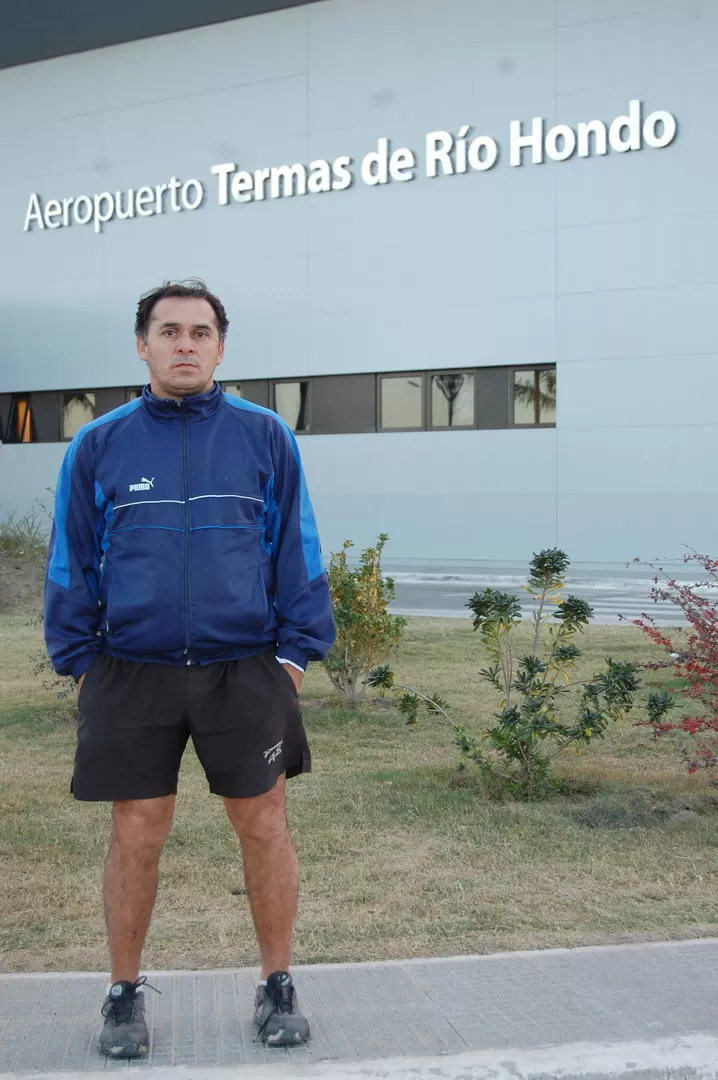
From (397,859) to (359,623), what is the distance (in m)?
2.97

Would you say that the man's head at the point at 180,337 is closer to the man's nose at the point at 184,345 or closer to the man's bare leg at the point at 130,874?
the man's nose at the point at 184,345

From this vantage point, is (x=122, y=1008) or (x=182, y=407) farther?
(x=182, y=407)

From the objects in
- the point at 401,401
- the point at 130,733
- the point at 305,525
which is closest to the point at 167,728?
the point at 130,733

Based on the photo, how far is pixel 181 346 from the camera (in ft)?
11.7

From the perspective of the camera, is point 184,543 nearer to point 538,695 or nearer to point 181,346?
point 181,346

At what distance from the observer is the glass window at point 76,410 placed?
28.6 meters

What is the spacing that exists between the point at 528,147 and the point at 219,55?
23.0 ft

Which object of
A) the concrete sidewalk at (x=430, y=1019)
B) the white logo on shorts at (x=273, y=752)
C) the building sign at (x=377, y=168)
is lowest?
the concrete sidewalk at (x=430, y=1019)

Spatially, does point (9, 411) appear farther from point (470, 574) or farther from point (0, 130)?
point (470, 574)

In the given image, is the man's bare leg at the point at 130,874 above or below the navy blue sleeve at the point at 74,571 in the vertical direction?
below

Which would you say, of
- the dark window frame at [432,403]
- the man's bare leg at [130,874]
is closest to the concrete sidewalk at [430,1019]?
the man's bare leg at [130,874]

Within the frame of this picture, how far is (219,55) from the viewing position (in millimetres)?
25922

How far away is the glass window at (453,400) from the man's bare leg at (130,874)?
21.0 m

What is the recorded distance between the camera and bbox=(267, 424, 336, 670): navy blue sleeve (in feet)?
11.8
